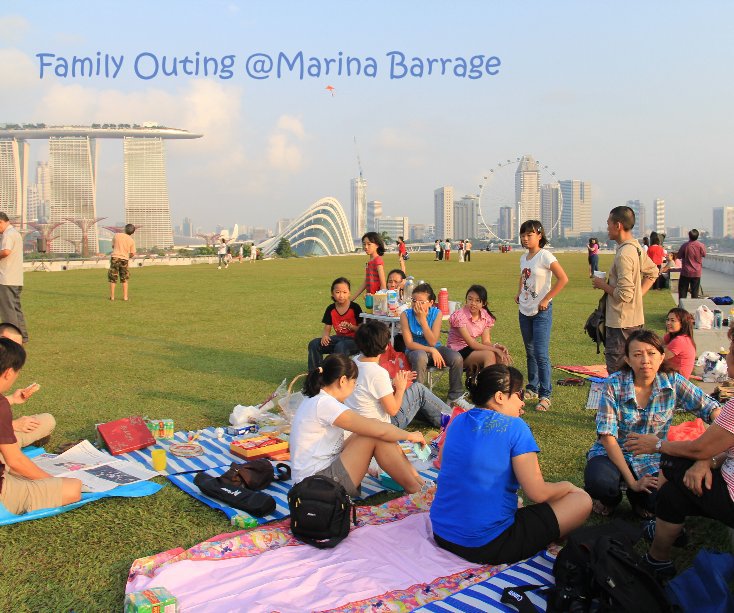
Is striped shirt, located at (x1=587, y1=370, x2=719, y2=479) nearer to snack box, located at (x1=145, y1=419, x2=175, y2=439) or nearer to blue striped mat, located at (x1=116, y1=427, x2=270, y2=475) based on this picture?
blue striped mat, located at (x1=116, y1=427, x2=270, y2=475)

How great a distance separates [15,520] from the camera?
4.04 meters

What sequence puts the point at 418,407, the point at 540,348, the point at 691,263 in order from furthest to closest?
the point at 691,263 < the point at 540,348 < the point at 418,407

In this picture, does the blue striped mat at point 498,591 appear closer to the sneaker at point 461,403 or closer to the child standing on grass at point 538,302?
the sneaker at point 461,403

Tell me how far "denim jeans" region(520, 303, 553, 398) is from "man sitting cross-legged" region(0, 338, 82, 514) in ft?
14.2

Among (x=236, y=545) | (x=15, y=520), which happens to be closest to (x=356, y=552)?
(x=236, y=545)

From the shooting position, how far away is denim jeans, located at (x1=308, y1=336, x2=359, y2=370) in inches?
291

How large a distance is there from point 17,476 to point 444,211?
147 metres

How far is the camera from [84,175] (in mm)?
→ 160875

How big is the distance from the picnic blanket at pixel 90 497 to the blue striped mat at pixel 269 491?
20 centimetres

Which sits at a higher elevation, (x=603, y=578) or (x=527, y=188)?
(x=527, y=188)

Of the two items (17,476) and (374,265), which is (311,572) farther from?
(374,265)

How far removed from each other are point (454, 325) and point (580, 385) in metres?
1.75

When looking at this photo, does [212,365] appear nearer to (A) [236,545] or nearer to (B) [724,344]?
(A) [236,545]

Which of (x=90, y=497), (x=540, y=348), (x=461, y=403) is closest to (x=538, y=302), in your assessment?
(x=540, y=348)
